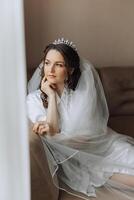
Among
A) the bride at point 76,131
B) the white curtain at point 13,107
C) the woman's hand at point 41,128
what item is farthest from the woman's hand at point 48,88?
the white curtain at point 13,107

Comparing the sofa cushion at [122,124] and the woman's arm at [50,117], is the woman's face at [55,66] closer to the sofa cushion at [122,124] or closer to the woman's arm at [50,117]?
the woman's arm at [50,117]

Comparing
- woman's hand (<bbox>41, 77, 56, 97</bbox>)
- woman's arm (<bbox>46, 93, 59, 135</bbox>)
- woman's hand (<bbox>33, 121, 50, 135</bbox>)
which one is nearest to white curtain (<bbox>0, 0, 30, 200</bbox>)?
woman's hand (<bbox>33, 121, 50, 135</bbox>)

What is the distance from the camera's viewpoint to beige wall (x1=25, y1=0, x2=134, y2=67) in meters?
2.17

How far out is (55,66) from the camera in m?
1.63

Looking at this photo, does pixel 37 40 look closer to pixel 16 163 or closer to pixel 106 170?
pixel 106 170

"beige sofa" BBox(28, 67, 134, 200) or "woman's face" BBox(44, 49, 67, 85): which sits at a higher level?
"woman's face" BBox(44, 49, 67, 85)

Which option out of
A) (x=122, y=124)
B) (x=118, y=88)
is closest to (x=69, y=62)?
(x=118, y=88)

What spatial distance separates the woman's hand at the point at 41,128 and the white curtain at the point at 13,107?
0.59 m

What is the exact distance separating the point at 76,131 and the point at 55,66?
0.92ft

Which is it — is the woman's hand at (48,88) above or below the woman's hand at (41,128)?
above

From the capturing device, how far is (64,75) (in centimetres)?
165

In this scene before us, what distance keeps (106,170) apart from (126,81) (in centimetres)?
69

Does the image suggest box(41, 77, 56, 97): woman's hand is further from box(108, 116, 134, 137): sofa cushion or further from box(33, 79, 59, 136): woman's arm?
box(108, 116, 134, 137): sofa cushion

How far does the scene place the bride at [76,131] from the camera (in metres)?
1.54
